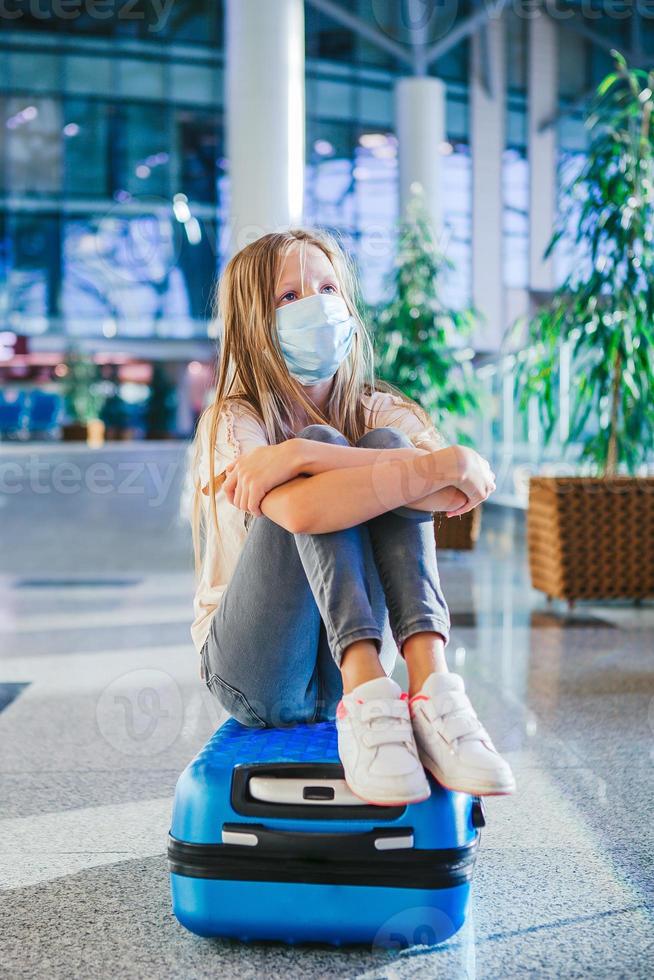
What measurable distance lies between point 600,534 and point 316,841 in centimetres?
294

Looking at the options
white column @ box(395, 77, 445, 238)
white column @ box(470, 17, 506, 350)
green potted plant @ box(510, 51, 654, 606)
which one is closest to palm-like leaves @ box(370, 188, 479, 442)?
green potted plant @ box(510, 51, 654, 606)

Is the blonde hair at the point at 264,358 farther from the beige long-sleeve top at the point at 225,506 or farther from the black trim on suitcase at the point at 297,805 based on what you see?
the black trim on suitcase at the point at 297,805

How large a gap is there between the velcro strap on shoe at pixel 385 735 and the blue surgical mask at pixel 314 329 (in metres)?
0.69

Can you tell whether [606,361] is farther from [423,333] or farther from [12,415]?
[12,415]

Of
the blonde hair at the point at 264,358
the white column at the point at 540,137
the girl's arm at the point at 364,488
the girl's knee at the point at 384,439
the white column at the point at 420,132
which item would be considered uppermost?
the white column at the point at 540,137

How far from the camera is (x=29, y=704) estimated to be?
283 centimetres

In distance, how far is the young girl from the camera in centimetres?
140

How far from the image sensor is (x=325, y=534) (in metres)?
1.47

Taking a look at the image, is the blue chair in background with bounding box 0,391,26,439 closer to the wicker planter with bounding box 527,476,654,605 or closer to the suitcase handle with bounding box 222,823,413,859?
the wicker planter with bounding box 527,476,654,605

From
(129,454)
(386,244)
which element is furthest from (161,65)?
(386,244)

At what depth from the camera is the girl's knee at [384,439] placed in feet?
5.32

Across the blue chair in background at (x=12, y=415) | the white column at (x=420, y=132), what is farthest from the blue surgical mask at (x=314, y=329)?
the blue chair in background at (x=12, y=415)

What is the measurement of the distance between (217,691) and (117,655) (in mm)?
1849

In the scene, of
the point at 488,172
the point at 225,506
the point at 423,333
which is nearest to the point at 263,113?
the point at 423,333
